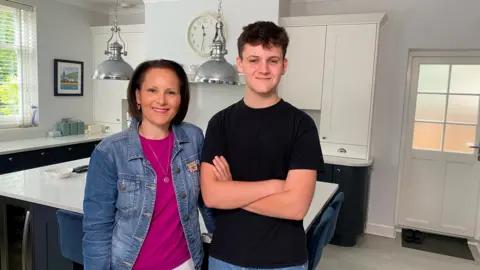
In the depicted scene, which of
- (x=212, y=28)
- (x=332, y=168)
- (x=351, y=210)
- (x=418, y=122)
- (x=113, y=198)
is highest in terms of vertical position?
(x=212, y=28)

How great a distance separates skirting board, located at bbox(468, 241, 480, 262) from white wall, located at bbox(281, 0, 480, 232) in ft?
2.66

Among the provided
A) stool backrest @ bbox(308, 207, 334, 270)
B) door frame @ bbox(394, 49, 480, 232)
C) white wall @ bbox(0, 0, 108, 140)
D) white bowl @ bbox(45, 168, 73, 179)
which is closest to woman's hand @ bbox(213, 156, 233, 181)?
stool backrest @ bbox(308, 207, 334, 270)

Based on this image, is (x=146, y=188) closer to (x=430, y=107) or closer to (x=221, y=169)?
A: (x=221, y=169)

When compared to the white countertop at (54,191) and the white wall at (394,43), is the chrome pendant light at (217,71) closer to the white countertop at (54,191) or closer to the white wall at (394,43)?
the white countertop at (54,191)

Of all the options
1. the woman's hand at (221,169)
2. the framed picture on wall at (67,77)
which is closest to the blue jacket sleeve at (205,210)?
the woman's hand at (221,169)

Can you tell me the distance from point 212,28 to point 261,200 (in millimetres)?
3346

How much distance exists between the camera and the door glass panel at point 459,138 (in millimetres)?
3848

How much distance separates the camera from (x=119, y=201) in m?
1.30

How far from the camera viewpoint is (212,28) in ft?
13.9

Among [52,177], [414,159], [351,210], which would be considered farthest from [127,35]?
[414,159]

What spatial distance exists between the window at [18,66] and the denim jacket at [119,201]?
3636 mm

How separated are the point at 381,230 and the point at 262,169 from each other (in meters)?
3.37

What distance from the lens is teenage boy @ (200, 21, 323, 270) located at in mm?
1242

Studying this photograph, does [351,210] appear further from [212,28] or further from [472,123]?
[212,28]
